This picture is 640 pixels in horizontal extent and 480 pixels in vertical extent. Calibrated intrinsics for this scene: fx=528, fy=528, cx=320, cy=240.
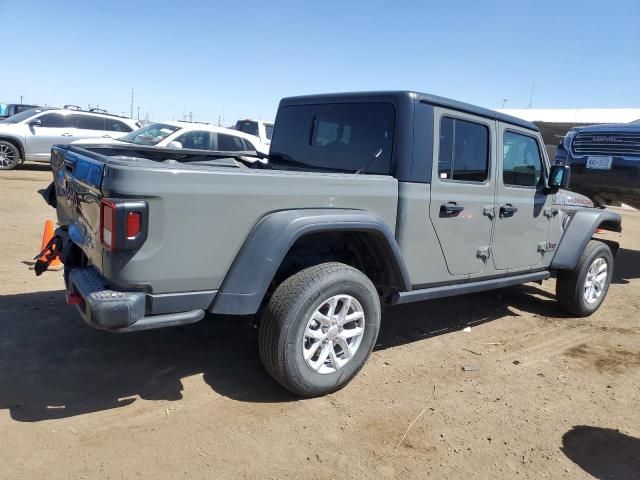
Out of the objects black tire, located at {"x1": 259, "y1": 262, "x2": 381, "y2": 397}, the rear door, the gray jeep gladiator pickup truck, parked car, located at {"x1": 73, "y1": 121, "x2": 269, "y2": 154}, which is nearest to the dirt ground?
black tire, located at {"x1": 259, "y1": 262, "x2": 381, "y2": 397}

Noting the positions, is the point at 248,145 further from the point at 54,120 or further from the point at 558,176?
the point at 558,176

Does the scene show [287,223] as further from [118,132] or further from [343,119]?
[118,132]

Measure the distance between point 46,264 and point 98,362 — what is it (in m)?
0.82

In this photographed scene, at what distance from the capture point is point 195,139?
37.8ft

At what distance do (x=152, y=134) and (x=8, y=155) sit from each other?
4.84 metres

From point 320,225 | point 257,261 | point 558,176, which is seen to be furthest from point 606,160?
point 257,261

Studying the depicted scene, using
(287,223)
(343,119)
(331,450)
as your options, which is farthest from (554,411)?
(343,119)

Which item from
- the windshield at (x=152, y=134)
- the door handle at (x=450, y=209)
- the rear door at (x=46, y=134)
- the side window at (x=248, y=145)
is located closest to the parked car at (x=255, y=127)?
the side window at (x=248, y=145)

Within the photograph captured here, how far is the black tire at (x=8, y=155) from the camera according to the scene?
13555 mm

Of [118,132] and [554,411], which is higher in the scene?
[118,132]

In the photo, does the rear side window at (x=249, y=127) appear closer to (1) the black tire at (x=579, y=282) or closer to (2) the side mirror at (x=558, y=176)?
(1) the black tire at (x=579, y=282)

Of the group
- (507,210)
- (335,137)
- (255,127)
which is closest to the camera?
(335,137)

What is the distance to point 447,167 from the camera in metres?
3.92

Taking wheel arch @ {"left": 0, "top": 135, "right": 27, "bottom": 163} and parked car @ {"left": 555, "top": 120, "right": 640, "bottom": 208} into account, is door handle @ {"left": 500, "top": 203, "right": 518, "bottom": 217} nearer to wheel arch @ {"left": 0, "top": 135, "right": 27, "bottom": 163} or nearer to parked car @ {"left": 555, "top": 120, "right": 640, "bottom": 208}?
parked car @ {"left": 555, "top": 120, "right": 640, "bottom": 208}
